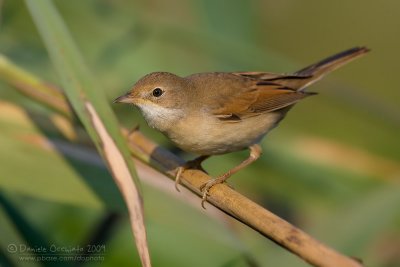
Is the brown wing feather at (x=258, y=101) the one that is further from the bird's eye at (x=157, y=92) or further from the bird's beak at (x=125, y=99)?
the bird's beak at (x=125, y=99)

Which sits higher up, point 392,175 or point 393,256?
point 392,175

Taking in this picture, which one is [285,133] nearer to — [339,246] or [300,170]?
[300,170]

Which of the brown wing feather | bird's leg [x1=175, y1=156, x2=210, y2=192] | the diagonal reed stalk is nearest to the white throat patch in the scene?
bird's leg [x1=175, y1=156, x2=210, y2=192]

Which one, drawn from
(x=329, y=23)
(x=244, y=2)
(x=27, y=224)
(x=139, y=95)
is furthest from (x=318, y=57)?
(x=27, y=224)

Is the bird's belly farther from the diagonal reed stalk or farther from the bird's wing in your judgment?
the diagonal reed stalk

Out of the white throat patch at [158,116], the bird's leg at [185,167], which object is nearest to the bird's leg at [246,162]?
the bird's leg at [185,167]

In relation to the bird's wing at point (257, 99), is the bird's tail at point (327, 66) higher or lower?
higher
